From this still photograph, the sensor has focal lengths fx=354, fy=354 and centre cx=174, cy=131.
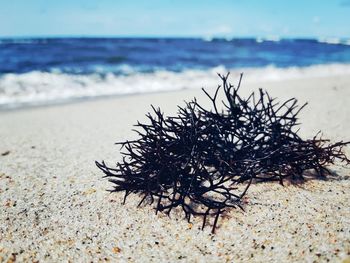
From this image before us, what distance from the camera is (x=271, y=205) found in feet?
6.30

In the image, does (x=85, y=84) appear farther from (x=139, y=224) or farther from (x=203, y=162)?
(x=139, y=224)

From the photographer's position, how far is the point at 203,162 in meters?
2.05

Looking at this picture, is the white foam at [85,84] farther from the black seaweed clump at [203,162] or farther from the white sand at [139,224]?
the black seaweed clump at [203,162]

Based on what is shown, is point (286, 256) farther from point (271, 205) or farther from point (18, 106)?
point (18, 106)

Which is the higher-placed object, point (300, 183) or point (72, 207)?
point (300, 183)

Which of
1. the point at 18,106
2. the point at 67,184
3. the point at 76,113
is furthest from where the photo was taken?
the point at 18,106

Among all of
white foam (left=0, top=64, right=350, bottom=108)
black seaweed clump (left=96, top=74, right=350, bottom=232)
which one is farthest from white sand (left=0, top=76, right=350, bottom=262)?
white foam (left=0, top=64, right=350, bottom=108)

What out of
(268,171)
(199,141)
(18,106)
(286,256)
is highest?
(199,141)

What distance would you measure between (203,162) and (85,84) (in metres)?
7.36

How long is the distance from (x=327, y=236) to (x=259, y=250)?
1.04 ft

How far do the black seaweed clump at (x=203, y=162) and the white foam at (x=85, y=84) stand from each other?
17.0 ft

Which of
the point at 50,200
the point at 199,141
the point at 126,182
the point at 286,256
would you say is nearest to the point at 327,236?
the point at 286,256

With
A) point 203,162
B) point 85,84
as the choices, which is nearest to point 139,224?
point 203,162

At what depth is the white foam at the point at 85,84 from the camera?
733 centimetres
